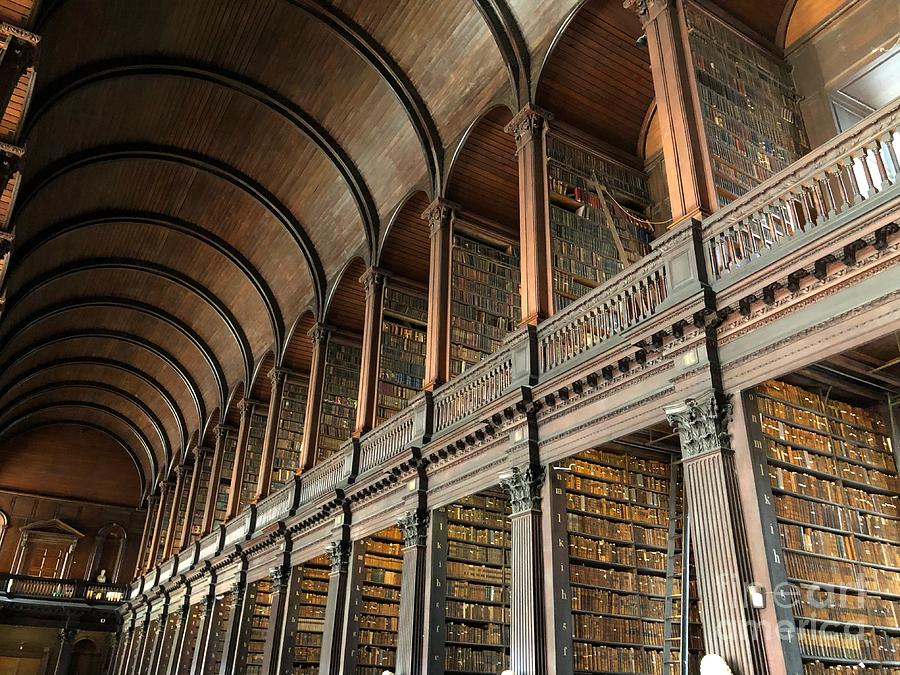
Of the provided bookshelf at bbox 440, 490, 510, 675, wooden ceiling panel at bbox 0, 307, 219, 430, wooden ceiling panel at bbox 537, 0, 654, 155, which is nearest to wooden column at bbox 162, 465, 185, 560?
wooden ceiling panel at bbox 0, 307, 219, 430

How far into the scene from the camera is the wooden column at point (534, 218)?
24.0 ft

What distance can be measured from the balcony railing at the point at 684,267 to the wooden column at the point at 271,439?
209 inches

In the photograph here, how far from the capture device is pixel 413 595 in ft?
25.2

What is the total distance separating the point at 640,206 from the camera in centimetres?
892

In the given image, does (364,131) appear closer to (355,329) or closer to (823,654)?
(355,329)

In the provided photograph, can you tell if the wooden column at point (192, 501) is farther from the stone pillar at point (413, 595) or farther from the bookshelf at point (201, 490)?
the stone pillar at point (413, 595)

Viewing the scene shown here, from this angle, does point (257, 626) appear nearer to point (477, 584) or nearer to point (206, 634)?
point (206, 634)

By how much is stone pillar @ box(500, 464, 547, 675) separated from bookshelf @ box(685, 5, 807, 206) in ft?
9.71

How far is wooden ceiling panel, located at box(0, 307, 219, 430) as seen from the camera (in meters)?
→ 18.3

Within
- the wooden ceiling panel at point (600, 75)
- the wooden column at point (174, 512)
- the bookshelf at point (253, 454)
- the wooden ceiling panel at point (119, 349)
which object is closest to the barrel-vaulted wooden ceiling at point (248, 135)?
the wooden ceiling panel at point (600, 75)

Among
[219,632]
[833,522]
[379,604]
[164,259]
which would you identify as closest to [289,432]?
[219,632]

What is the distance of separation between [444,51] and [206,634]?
456 inches

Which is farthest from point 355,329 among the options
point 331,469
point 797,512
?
point 797,512

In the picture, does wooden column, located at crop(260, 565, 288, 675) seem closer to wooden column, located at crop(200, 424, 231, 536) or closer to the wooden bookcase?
the wooden bookcase
